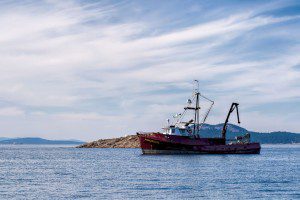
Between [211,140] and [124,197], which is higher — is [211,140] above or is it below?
above

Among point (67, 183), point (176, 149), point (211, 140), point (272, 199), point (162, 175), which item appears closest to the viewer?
point (272, 199)

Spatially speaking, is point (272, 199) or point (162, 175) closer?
point (272, 199)

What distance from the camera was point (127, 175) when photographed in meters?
73.3

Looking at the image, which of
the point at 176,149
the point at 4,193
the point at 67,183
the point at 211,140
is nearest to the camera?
the point at 4,193

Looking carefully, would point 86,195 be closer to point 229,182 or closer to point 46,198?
point 46,198

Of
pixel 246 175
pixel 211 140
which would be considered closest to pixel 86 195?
pixel 246 175

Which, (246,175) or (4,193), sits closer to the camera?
(4,193)

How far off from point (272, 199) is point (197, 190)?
8921mm

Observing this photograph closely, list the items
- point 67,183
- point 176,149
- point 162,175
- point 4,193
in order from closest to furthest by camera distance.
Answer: point 4,193, point 67,183, point 162,175, point 176,149

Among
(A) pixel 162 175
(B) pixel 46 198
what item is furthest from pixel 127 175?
(B) pixel 46 198

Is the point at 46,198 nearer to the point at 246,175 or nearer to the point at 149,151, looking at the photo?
A: the point at 246,175

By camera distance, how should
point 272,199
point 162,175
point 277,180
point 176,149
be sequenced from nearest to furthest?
point 272,199, point 277,180, point 162,175, point 176,149

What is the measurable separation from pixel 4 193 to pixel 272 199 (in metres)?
25.0

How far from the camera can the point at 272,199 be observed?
160 feet
